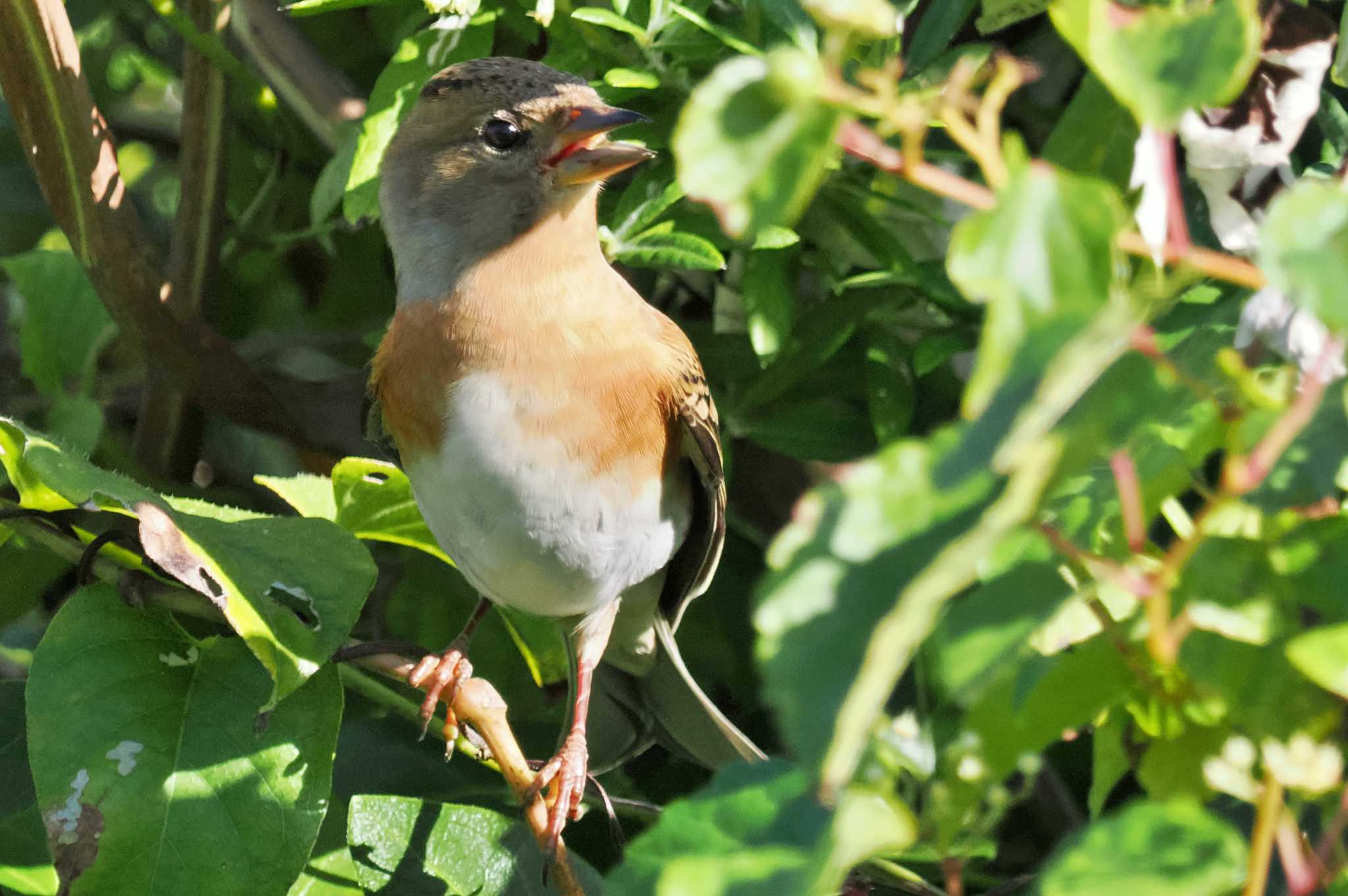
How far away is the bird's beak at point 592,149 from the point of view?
179 cm

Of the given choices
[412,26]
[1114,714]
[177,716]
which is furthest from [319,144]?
[1114,714]

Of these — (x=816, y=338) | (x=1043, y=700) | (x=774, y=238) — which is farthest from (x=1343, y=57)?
(x=1043, y=700)

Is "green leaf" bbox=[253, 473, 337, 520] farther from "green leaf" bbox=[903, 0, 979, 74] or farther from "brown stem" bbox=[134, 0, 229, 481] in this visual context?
"green leaf" bbox=[903, 0, 979, 74]

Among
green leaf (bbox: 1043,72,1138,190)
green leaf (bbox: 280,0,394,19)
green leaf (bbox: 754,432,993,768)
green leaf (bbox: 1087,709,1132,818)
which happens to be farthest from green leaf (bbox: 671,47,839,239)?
green leaf (bbox: 280,0,394,19)

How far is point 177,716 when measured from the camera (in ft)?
5.28

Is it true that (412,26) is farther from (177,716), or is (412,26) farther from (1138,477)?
(1138,477)

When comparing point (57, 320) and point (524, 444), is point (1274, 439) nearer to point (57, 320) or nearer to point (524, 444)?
point (524, 444)

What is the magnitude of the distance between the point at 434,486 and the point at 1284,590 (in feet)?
4.20

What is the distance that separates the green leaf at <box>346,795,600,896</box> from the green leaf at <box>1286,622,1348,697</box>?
1142mm

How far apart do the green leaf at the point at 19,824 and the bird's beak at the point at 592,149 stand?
37.9 inches

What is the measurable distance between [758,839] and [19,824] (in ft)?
4.62

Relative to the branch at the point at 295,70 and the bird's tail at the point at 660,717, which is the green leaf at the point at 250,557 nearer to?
the bird's tail at the point at 660,717

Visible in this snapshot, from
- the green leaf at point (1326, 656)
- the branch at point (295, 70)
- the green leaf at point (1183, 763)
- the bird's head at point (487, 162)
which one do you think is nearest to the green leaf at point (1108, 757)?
the green leaf at point (1183, 763)

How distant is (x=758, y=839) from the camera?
744mm
